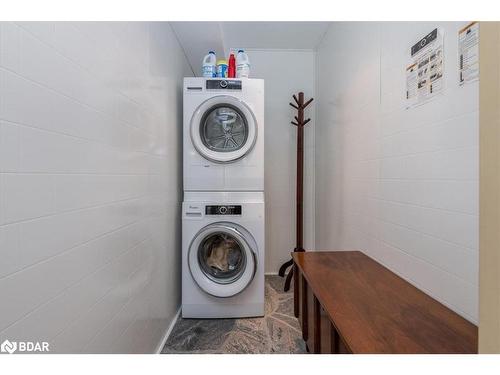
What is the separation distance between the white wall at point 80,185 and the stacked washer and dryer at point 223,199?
38cm

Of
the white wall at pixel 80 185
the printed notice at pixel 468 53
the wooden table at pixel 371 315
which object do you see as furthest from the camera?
the printed notice at pixel 468 53

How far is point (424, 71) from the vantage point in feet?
3.98

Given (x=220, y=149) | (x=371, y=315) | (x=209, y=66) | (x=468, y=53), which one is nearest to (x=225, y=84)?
(x=209, y=66)

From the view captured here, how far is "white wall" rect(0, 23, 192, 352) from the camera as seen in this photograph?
69 cm

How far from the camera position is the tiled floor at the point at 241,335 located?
176cm

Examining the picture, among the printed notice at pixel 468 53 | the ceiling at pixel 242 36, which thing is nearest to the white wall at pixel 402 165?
the printed notice at pixel 468 53

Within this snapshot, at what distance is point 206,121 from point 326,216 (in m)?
1.51

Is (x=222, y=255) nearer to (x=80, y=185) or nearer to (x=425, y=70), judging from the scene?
(x=80, y=185)

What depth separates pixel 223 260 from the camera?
2.25 m

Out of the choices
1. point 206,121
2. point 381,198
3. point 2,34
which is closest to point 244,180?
point 206,121

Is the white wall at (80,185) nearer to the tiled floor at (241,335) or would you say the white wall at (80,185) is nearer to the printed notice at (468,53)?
the tiled floor at (241,335)

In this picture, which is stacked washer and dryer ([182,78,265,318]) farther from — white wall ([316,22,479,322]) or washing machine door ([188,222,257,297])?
white wall ([316,22,479,322])

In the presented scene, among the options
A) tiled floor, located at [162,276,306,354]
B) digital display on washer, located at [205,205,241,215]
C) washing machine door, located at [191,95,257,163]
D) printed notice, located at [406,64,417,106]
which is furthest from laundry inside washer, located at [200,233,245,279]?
printed notice, located at [406,64,417,106]
